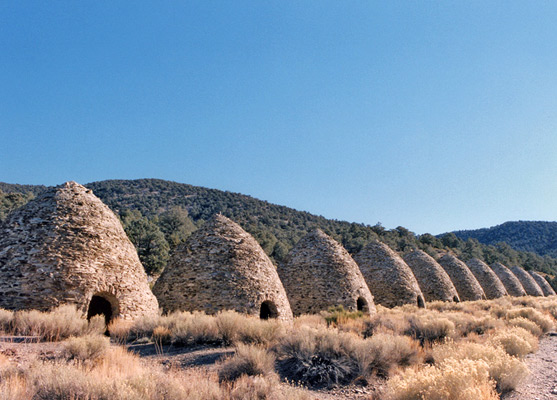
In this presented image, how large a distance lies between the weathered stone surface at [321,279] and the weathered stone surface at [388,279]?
4.15 metres

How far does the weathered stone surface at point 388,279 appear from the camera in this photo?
19.3m

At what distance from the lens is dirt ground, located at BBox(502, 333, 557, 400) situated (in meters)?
5.97

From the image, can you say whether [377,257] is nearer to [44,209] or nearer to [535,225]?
[44,209]

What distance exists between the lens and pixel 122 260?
9438 millimetres

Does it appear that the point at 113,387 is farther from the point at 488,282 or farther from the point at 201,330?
the point at 488,282

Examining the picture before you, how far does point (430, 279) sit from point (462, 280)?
5.59 m

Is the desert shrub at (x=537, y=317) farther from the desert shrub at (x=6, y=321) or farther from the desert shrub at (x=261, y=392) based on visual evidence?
the desert shrub at (x=6, y=321)

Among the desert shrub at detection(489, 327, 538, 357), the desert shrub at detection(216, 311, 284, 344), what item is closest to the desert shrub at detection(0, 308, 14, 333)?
the desert shrub at detection(216, 311, 284, 344)

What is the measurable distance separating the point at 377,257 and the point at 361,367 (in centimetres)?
1499

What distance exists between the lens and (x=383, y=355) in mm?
6805

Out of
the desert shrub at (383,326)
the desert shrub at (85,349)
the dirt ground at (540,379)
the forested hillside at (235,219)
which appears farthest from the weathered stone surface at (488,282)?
the desert shrub at (85,349)

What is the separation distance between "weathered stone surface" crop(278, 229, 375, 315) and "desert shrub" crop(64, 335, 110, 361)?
9.55 metres

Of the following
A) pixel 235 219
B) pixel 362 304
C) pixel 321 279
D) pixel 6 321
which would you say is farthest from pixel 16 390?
pixel 235 219

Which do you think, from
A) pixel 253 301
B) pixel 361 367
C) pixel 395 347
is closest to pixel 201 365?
pixel 361 367
